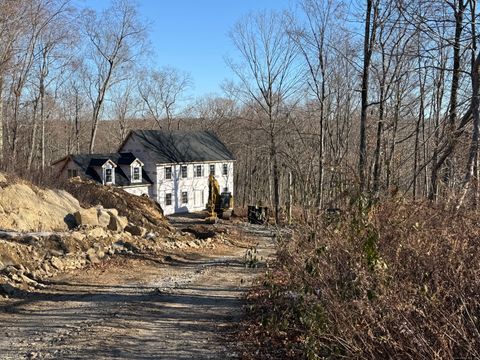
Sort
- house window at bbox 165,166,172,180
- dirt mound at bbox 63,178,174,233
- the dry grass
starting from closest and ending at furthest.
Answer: the dry grass, dirt mound at bbox 63,178,174,233, house window at bbox 165,166,172,180

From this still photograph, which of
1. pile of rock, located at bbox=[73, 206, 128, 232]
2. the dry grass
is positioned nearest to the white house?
pile of rock, located at bbox=[73, 206, 128, 232]

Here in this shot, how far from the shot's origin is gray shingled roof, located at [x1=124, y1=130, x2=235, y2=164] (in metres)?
41.9

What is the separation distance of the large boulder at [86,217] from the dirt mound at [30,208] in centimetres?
38

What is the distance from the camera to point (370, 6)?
14.6 metres

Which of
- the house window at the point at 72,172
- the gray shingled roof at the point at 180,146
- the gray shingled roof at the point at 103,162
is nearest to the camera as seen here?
the house window at the point at 72,172

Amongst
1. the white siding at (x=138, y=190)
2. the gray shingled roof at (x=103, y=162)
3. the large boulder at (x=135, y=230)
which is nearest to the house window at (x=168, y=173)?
the gray shingled roof at (x=103, y=162)

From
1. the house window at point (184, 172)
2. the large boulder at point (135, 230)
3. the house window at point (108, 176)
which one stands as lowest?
the large boulder at point (135, 230)

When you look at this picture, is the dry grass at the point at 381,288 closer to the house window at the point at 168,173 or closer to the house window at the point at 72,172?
the house window at the point at 72,172

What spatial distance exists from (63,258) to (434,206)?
1009 cm

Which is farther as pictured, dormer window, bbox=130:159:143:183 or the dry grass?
dormer window, bbox=130:159:143:183

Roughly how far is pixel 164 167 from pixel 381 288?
123ft

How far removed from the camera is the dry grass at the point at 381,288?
4184 mm

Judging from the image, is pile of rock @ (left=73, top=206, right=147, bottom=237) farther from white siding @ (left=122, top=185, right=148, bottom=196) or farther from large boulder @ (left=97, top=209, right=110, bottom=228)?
white siding @ (left=122, top=185, right=148, bottom=196)

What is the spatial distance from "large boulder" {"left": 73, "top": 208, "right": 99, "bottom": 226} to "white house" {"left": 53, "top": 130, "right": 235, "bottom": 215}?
19.1 m
